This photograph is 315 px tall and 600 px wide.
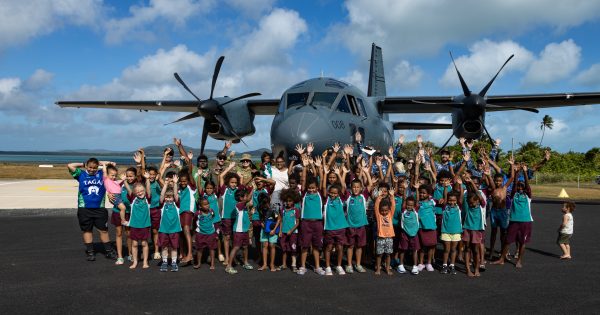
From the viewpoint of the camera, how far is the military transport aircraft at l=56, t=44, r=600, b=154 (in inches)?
415

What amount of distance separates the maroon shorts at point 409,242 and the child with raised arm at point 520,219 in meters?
1.68

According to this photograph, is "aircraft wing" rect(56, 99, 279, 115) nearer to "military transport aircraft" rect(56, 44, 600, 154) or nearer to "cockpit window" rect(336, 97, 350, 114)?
"military transport aircraft" rect(56, 44, 600, 154)

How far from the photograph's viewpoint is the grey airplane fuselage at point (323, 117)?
1019 cm

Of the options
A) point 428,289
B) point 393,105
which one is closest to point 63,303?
point 428,289

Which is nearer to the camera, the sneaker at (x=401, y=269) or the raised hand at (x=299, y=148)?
the sneaker at (x=401, y=269)

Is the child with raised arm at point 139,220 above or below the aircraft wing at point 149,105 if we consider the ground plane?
below

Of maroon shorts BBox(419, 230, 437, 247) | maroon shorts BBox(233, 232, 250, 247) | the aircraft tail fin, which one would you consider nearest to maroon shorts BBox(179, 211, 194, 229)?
maroon shorts BBox(233, 232, 250, 247)

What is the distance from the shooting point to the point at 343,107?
11.8 m

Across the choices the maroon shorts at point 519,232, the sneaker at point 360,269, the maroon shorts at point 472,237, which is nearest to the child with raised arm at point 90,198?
the sneaker at point 360,269

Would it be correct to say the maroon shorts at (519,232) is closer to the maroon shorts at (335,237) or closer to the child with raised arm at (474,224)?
the child with raised arm at (474,224)

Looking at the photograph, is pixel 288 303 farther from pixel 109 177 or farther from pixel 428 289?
pixel 109 177

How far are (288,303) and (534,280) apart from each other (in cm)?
370

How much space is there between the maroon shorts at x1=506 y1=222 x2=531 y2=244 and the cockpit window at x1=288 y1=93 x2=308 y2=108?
580cm

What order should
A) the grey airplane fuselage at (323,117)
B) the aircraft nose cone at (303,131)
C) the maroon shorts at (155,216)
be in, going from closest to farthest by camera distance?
the maroon shorts at (155,216) → the aircraft nose cone at (303,131) → the grey airplane fuselage at (323,117)
